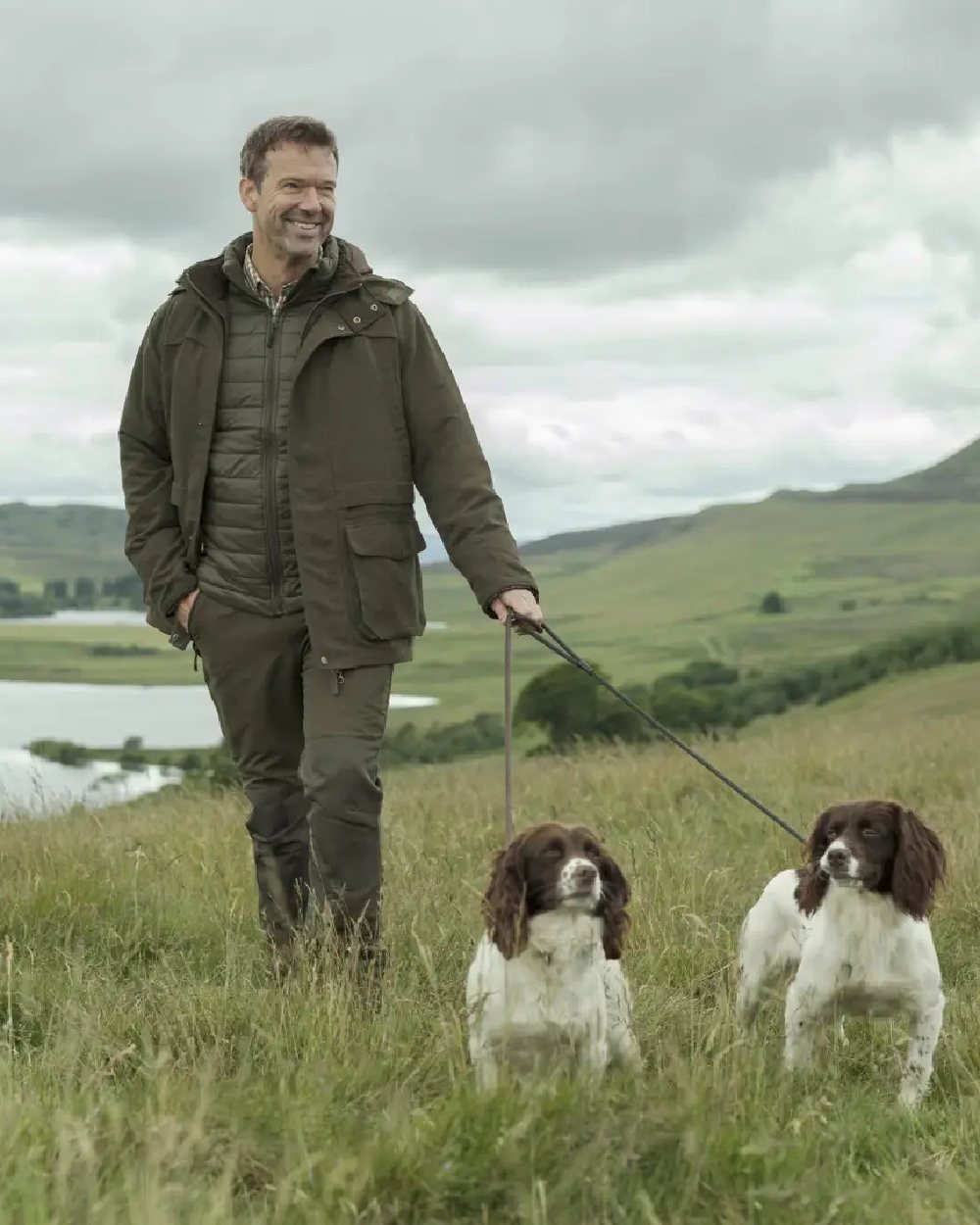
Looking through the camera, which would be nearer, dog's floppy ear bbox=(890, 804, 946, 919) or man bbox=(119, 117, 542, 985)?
dog's floppy ear bbox=(890, 804, 946, 919)

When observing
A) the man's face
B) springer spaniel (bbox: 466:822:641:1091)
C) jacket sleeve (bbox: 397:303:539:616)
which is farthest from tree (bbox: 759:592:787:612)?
springer spaniel (bbox: 466:822:641:1091)

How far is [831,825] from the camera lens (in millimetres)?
4988

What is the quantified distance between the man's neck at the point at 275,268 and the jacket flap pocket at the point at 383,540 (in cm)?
91

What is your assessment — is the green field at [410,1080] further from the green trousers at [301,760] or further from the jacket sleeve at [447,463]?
the jacket sleeve at [447,463]

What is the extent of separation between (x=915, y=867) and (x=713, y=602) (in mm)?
106950

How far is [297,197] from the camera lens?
17.0 ft

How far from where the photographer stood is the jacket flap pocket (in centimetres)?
521

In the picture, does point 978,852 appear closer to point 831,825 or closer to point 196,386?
point 831,825

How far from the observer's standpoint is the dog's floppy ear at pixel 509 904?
4398mm

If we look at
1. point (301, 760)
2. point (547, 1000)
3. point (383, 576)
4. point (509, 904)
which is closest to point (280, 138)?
point (383, 576)

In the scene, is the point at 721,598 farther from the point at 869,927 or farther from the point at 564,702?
the point at 869,927

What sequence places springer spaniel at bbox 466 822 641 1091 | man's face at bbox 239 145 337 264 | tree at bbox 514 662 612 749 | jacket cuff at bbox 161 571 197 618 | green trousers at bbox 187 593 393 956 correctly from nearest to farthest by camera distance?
1. springer spaniel at bbox 466 822 641 1091
2. man's face at bbox 239 145 337 264
3. green trousers at bbox 187 593 393 956
4. jacket cuff at bbox 161 571 197 618
5. tree at bbox 514 662 612 749

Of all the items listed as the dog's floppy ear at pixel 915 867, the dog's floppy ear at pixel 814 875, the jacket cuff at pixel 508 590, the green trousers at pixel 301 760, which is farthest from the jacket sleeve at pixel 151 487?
the dog's floppy ear at pixel 915 867

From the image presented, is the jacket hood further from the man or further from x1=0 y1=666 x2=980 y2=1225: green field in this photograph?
x1=0 y1=666 x2=980 y2=1225: green field
